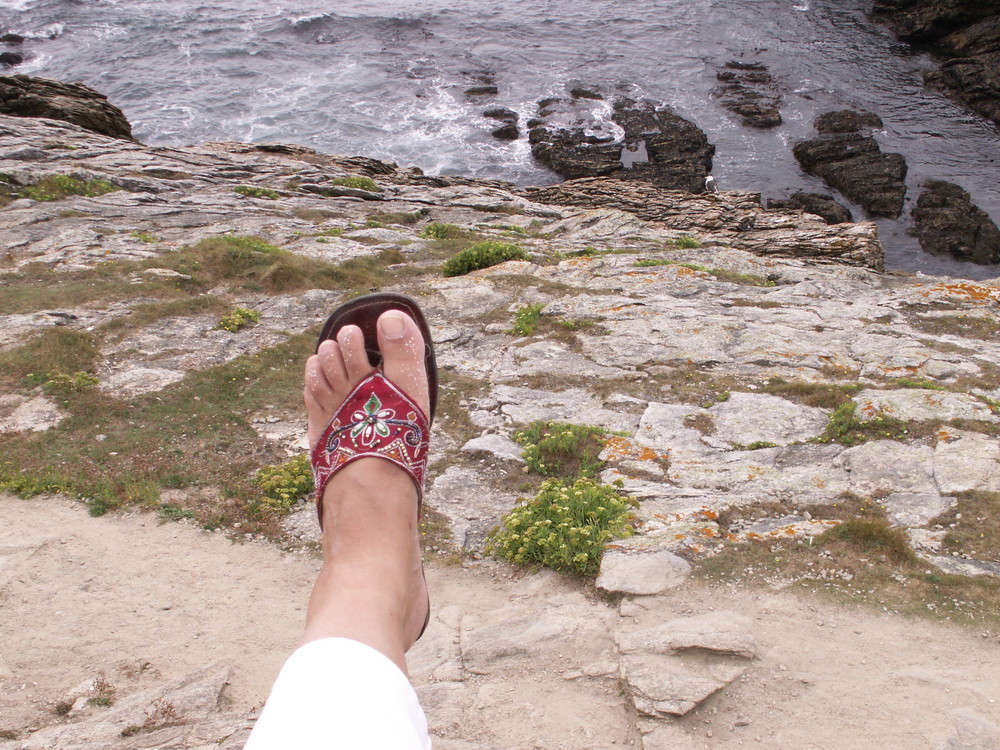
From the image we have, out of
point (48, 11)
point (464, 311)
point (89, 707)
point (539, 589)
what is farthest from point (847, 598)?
point (48, 11)

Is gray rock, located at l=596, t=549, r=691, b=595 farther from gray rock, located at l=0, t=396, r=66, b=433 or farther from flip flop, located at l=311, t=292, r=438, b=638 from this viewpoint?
gray rock, located at l=0, t=396, r=66, b=433

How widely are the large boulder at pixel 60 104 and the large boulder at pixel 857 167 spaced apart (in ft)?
84.0

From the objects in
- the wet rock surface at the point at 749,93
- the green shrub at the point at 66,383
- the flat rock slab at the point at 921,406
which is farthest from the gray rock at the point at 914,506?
the wet rock surface at the point at 749,93

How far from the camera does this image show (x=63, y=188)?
14969 mm

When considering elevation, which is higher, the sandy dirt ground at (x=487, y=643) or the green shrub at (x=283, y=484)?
the sandy dirt ground at (x=487, y=643)

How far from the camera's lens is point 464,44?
38.2 m

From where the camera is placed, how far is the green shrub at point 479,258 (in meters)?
12.1

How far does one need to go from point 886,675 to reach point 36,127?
76.0 feet

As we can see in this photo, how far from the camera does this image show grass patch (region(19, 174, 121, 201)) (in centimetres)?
1449

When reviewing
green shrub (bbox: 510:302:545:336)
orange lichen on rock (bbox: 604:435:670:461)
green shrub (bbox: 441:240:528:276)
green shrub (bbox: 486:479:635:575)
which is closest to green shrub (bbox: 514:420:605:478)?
orange lichen on rock (bbox: 604:435:670:461)

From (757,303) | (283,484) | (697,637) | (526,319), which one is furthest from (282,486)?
(757,303)

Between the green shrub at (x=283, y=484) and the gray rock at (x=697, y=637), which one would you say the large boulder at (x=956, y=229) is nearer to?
the gray rock at (x=697, y=637)

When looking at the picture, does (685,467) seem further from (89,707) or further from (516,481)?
(89,707)

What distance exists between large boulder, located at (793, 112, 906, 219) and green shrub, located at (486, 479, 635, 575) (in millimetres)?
22998
